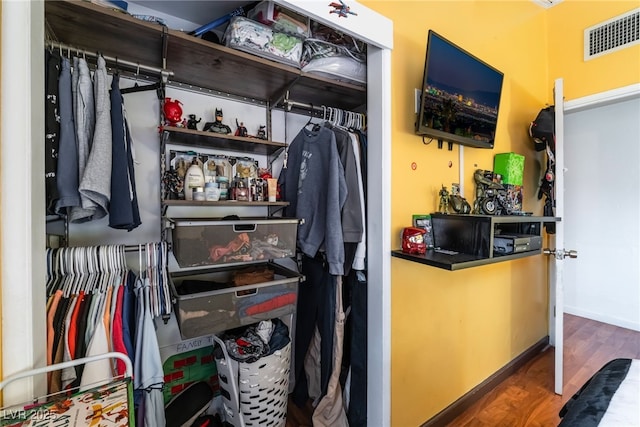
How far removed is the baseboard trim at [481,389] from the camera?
1.56 meters

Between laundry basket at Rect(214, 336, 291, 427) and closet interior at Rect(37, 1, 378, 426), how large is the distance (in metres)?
0.02

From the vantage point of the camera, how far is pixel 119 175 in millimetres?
979

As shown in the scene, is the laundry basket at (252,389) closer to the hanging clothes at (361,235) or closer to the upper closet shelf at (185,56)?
the hanging clothes at (361,235)

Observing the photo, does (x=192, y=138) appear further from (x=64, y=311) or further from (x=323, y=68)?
(x=64, y=311)

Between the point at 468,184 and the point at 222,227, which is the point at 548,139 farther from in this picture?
the point at 222,227

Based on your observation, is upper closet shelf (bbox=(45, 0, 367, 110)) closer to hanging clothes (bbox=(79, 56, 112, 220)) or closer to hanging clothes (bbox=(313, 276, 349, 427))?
hanging clothes (bbox=(79, 56, 112, 220))

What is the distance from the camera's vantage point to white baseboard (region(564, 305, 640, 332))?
2.74 metres

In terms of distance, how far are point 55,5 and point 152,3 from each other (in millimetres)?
555

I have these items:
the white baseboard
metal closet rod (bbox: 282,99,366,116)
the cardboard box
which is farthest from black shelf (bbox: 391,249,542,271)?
→ the white baseboard

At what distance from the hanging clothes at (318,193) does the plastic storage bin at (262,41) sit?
1.27 feet

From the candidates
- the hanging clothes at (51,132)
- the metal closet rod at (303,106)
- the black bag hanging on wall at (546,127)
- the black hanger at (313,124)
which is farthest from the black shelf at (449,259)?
the hanging clothes at (51,132)

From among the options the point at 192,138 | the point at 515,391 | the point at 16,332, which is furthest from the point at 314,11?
the point at 515,391

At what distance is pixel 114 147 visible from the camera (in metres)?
0.99

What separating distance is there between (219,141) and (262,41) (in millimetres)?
512
